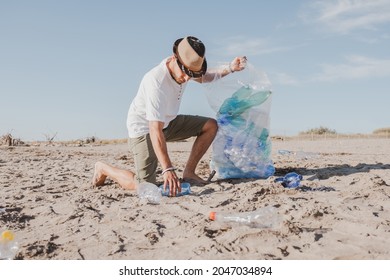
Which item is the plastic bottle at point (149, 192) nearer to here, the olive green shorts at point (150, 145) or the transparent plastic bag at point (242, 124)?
the olive green shorts at point (150, 145)

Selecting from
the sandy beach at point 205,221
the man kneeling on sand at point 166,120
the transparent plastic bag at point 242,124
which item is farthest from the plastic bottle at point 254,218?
the transparent plastic bag at point 242,124

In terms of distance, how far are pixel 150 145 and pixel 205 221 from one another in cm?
146

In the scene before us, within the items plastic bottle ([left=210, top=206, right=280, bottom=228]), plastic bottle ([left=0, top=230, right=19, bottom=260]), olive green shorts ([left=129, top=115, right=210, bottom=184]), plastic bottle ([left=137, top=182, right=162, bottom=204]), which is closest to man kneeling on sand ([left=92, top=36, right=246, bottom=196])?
olive green shorts ([left=129, top=115, right=210, bottom=184])

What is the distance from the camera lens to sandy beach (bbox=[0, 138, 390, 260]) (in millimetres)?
2566

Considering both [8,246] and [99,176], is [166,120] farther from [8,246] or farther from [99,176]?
[8,246]

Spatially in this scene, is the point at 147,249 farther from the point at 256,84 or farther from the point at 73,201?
the point at 256,84

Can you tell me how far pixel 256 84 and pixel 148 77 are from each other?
118 cm

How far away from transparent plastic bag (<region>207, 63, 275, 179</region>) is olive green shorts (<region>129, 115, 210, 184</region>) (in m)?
0.29

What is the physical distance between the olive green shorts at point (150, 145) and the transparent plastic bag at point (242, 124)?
0.95ft

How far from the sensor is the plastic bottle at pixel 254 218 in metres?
2.96

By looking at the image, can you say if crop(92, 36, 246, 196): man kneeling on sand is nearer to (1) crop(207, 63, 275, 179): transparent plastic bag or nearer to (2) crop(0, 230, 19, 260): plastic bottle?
(1) crop(207, 63, 275, 179): transparent plastic bag
